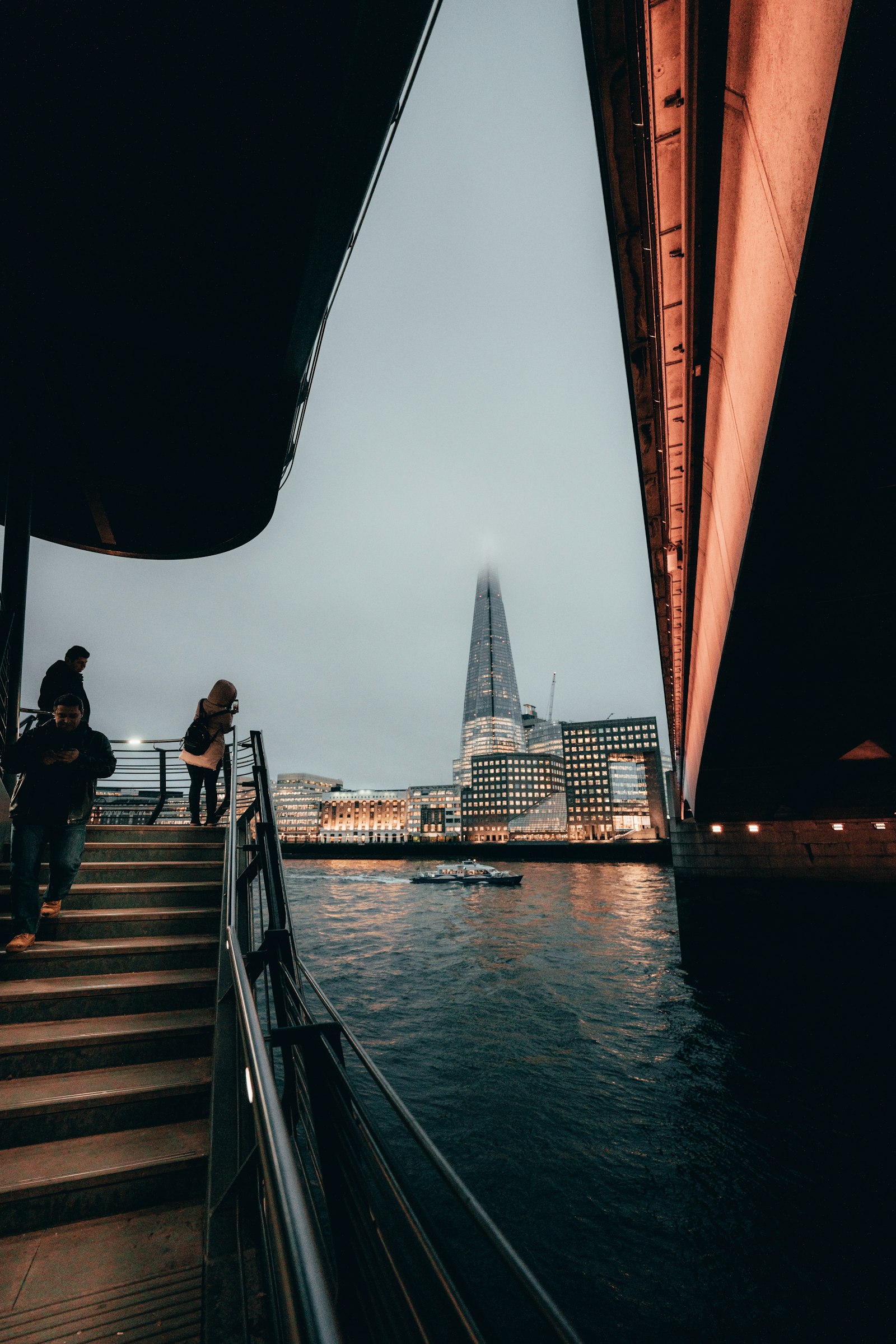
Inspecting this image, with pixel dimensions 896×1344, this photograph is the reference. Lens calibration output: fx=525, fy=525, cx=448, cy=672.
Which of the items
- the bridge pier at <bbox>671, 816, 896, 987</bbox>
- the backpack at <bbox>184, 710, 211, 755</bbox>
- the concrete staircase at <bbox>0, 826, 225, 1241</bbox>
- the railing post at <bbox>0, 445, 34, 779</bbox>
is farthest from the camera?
the bridge pier at <bbox>671, 816, 896, 987</bbox>

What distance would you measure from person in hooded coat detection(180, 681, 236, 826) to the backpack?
0.01m

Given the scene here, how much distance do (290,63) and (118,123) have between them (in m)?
1.04

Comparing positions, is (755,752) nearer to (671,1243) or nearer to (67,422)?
(671,1243)

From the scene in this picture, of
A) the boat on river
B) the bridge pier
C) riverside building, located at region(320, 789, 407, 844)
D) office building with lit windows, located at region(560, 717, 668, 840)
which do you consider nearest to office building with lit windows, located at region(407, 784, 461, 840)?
riverside building, located at region(320, 789, 407, 844)

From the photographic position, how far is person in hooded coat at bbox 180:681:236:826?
6473mm

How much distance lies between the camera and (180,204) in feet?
11.0

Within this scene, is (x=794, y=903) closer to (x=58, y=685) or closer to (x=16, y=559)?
(x=58, y=685)

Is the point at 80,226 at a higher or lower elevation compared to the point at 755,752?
higher

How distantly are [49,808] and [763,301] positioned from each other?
5.51 metres

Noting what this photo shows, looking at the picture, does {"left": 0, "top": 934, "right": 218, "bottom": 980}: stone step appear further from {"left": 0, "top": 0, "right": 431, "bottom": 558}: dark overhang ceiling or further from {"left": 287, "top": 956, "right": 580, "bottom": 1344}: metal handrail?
{"left": 0, "top": 0, "right": 431, "bottom": 558}: dark overhang ceiling

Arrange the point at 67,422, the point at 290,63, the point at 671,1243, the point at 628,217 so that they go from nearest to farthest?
the point at 290,63, the point at 628,217, the point at 67,422, the point at 671,1243

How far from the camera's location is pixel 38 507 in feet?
20.4

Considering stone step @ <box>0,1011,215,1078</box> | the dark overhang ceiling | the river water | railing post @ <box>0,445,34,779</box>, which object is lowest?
the river water

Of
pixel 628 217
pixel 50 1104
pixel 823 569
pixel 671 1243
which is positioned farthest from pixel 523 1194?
pixel 628 217
